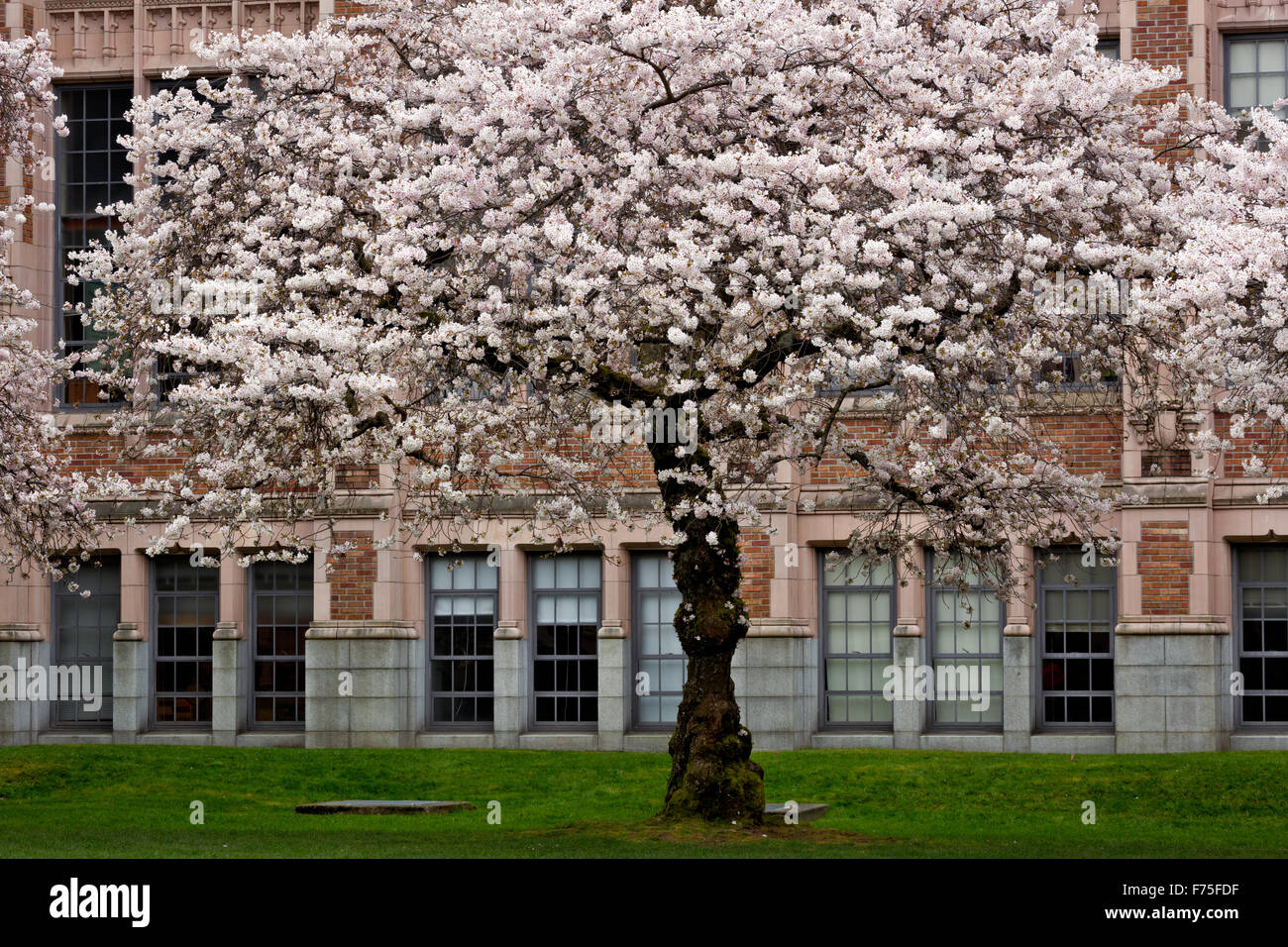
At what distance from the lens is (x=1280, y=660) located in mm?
26312

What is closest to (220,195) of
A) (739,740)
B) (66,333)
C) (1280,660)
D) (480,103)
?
(480,103)

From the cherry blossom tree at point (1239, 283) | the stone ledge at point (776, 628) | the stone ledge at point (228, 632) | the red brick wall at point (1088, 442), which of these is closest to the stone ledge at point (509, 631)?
the stone ledge at point (776, 628)

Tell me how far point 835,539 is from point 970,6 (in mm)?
11645

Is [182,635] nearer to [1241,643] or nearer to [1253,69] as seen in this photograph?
Result: [1241,643]

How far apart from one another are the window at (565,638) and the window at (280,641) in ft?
12.0

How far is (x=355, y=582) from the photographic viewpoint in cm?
2856

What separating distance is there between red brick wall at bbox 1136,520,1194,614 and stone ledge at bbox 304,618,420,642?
1074 cm

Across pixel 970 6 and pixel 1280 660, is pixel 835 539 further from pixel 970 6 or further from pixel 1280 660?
pixel 970 6

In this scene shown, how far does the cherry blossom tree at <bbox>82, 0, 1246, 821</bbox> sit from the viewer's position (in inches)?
599

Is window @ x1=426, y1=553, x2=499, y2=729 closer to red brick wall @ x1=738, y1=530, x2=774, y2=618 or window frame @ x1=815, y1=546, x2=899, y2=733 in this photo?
red brick wall @ x1=738, y1=530, x2=774, y2=618

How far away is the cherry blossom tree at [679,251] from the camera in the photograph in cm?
1522

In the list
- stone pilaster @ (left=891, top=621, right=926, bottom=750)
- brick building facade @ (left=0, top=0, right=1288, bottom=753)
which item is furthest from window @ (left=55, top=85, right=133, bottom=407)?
stone pilaster @ (left=891, top=621, right=926, bottom=750)

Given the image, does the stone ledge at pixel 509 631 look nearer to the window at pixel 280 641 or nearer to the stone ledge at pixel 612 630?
the stone ledge at pixel 612 630

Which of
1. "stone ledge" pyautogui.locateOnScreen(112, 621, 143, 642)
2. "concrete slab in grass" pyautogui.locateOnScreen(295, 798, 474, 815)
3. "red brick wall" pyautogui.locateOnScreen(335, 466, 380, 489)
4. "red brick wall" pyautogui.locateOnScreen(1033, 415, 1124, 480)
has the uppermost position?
"red brick wall" pyautogui.locateOnScreen(1033, 415, 1124, 480)
